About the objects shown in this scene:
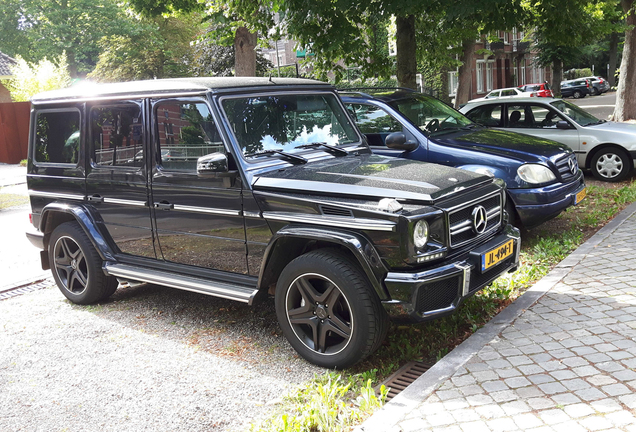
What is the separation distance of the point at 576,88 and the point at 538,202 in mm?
46410

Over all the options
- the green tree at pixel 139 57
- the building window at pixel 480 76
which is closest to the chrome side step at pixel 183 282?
the green tree at pixel 139 57

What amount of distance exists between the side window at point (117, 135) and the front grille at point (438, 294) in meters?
2.79

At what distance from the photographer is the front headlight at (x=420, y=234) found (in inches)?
154

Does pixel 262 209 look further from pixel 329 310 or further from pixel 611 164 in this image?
pixel 611 164

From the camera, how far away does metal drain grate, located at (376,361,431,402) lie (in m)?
4.07

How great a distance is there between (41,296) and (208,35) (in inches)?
387

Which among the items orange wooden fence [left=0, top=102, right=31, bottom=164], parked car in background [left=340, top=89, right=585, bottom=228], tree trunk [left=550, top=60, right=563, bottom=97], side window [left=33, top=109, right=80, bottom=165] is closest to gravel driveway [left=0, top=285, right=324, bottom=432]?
side window [left=33, top=109, right=80, bottom=165]

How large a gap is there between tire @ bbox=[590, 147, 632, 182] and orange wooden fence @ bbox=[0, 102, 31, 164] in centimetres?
2204

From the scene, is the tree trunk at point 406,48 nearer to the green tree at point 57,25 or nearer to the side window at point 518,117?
the side window at point 518,117

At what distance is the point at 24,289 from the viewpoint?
7.01 meters

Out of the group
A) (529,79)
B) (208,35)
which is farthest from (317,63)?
(529,79)

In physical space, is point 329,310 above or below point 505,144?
below

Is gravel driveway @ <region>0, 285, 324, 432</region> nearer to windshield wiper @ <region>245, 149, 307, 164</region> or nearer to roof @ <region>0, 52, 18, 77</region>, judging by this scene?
windshield wiper @ <region>245, 149, 307, 164</region>

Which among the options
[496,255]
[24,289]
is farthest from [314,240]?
[24,289]
